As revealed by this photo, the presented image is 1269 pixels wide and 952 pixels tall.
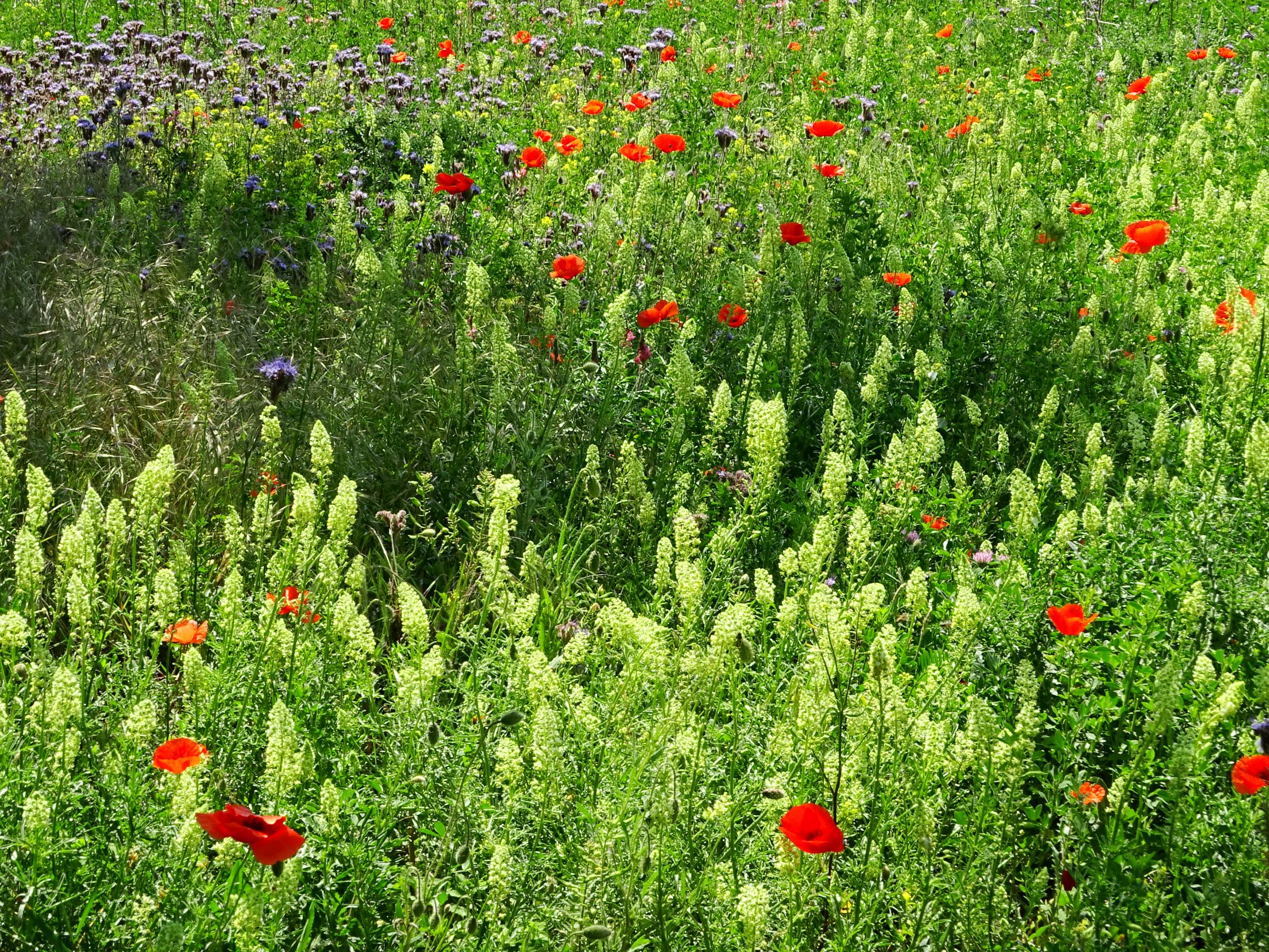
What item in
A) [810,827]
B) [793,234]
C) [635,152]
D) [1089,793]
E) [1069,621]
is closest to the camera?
[810,827]

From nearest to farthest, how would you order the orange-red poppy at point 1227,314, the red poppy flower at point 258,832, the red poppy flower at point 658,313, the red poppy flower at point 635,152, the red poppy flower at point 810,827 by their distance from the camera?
the red poppy flower at point 258,832, the red poppy flower at point 810,827, the orange-red poppy at point 1227,314, the red poppy flower at point 658,313, the red poppy flower at point 635,152

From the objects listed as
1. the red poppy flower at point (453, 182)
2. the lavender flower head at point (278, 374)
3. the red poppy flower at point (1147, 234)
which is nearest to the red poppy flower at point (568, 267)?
the red poppy flower at point (453, 182)

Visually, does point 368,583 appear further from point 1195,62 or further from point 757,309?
point 1195,62

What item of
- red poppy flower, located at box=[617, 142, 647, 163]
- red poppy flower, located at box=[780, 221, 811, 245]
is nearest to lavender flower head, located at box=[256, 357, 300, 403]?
red poppy flower, located at box=[780, 221, 811, 245]

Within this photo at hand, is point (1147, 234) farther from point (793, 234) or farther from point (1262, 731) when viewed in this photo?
point (1262, 731)

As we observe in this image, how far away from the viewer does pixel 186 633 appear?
229cm

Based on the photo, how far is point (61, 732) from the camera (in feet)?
6.04

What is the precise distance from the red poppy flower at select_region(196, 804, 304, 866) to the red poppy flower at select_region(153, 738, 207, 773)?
0.29m

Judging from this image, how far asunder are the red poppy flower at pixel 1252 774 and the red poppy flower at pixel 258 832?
4.63 ft

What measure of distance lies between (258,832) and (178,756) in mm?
374

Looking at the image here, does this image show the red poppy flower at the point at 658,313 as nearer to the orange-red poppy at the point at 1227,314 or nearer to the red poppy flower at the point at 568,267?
the red poppy flower at the point at 568,267

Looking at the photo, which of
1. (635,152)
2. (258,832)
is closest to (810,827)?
(258,832)

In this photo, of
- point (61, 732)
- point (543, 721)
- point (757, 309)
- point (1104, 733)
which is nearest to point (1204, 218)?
point (757, 309)

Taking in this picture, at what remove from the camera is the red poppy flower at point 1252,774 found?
1889 millimetres
